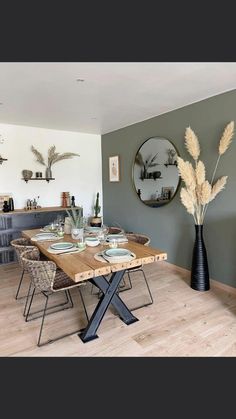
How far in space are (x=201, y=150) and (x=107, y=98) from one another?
1.33 metres

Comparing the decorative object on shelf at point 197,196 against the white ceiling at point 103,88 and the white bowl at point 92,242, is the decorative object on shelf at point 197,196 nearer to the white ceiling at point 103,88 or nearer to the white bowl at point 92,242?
the white ceiling at point 103,88

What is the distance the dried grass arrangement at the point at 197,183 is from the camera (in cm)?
265

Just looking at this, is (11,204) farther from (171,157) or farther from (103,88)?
(171,157)

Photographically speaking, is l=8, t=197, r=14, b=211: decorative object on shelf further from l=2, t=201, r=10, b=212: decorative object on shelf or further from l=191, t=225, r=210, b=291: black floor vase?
l=191, t=225, r=210, b=291: black floor vase

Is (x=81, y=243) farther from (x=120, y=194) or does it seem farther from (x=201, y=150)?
(x=120, y=194)

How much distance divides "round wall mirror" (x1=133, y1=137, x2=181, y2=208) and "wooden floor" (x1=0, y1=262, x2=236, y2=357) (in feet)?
4.44

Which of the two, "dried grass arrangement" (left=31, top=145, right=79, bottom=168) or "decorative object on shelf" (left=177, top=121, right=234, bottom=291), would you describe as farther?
"dried grass arrangement" (left=31, top=145, right=79, bottom=168)

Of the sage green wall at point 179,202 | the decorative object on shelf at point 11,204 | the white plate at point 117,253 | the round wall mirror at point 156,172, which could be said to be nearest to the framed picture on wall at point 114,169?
the sage green wall at point 179,202

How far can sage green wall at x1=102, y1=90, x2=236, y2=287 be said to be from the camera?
9.16 ft

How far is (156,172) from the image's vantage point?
3764 mm

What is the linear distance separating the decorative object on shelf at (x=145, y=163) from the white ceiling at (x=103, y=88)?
24.5 inches

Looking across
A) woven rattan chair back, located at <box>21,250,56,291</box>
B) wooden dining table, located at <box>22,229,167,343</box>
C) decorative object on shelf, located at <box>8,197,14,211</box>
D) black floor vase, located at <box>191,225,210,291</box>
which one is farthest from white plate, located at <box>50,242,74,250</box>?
decorative object on shelf, located at <box>8,197,14,211</box>

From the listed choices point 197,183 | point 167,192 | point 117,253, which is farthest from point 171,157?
point 117,253
